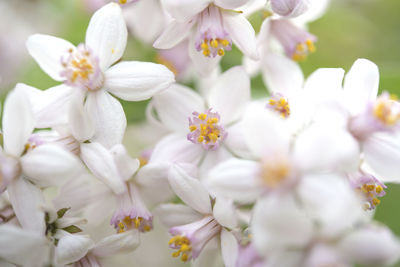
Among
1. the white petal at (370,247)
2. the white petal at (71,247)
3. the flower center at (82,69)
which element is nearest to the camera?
the white petal at (370,247)

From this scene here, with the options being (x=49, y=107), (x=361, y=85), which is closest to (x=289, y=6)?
(x=361, y=85)

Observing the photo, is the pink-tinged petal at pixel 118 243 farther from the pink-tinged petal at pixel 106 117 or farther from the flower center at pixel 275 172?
the flower center at pixel 275 172

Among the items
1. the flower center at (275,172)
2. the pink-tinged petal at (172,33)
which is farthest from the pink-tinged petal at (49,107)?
the flower center at (275,172)

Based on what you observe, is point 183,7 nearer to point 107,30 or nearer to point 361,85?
point 107,30

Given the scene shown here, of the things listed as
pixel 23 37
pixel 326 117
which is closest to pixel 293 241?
pixel 326 117

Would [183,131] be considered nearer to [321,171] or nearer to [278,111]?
[278,111]

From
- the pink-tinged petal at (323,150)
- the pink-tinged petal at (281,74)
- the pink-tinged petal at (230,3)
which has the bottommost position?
the pink-tinged petal at (281,74)
